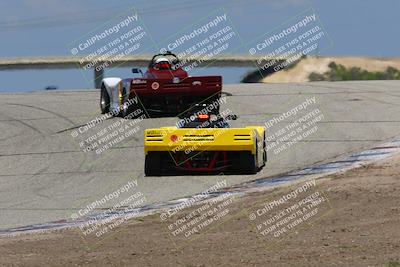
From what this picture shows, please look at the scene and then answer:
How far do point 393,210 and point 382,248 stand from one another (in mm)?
1808

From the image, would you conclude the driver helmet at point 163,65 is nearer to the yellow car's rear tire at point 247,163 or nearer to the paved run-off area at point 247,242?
the yellow car's rear tire at point 247,163

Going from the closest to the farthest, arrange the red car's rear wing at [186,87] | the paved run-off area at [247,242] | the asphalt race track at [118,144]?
1. the paved run-off area at [247,242]
2. the asphalt race track at [118,144]
3. the red car's rear wing at [186,87]

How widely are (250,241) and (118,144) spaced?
1011 cm

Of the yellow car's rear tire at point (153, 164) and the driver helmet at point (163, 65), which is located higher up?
the driver helmet at point (163, 65)

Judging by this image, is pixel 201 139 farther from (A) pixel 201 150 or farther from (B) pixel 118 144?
(B) pixel 118 144

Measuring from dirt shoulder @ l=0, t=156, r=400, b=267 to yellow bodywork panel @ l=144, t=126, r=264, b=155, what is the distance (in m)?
3.06

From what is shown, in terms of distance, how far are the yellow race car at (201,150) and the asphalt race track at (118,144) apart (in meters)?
0.26

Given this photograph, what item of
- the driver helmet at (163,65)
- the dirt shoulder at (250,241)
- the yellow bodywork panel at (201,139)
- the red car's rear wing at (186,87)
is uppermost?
the driver helmet at (163,65)

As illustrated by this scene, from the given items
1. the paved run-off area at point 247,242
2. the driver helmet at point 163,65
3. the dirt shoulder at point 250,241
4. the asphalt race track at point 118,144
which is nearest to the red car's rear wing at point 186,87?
the asphalt race track at point 118,144

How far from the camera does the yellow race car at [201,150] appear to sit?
51.8 ft

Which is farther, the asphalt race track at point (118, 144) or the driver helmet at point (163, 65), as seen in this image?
the driver helmet at point (163, 65)

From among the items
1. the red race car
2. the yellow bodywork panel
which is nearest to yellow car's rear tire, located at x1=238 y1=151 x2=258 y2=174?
the yellow bodywork panel

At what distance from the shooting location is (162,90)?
74.7 ft

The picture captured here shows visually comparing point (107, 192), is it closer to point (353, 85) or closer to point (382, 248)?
point (382, 248)
